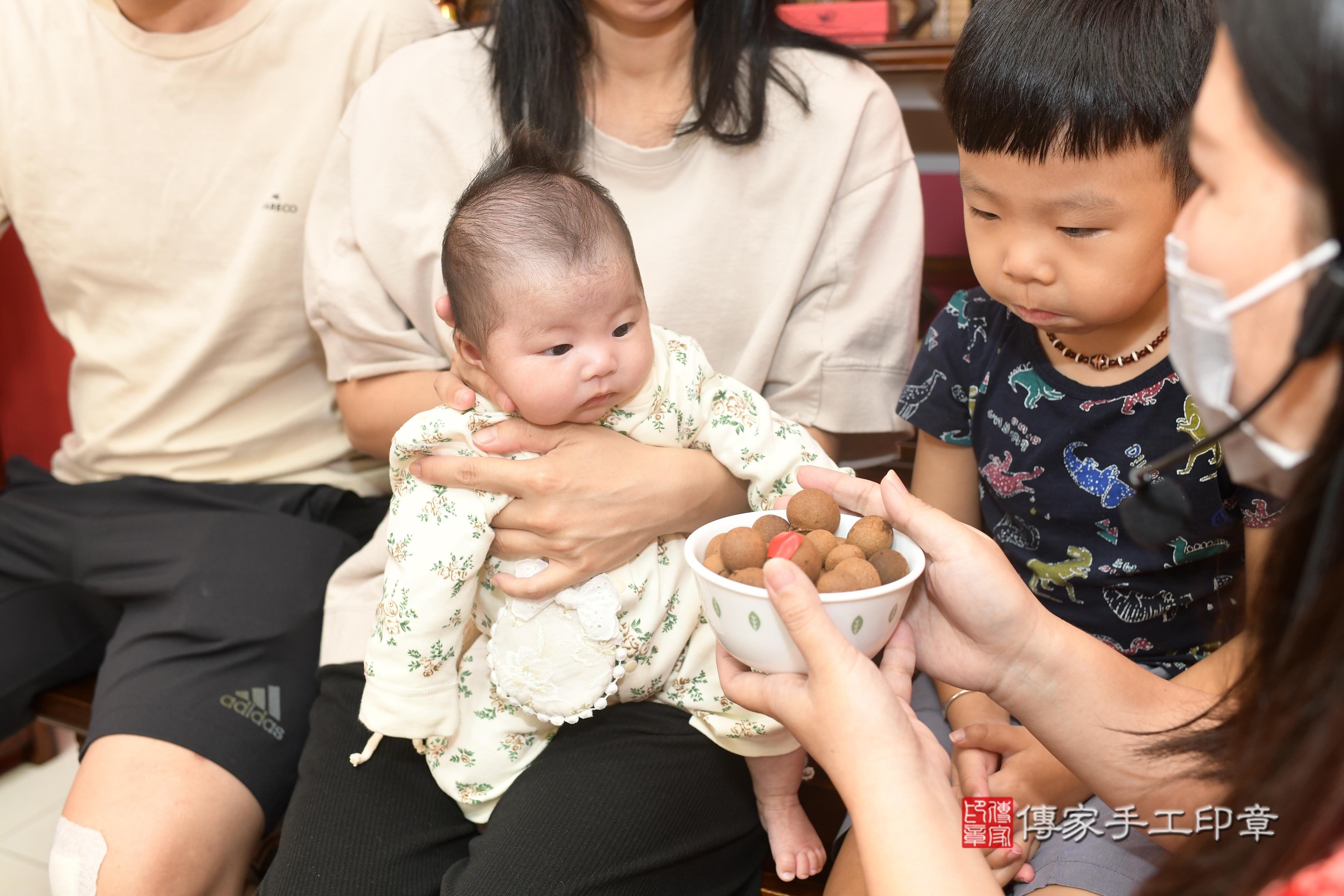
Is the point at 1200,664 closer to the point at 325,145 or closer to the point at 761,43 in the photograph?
the point at 761,43

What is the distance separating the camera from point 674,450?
Answer: 1.26 meters

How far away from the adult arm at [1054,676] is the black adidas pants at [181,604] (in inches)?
35.6

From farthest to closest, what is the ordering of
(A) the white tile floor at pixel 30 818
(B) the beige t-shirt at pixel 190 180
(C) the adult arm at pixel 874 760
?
(A) the white tile floor at pixel 30 818 < (B) the beige t-shirt at pixel 190 180 < (C) the adult arm at pixel 874 760

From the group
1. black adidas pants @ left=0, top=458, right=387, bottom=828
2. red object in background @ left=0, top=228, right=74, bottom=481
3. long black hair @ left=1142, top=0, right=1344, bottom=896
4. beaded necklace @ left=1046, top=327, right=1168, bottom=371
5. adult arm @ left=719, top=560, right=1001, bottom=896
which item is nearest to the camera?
long black hair @ left=1142, top=0, right=1344, bottom=896

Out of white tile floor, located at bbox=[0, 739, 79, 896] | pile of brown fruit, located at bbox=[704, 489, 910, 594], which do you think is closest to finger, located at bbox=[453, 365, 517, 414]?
pile of brown fruit, located at bbox=[704, 489, 910, 594]

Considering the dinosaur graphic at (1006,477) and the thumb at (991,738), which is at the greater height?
the dinosaur graphic at (1006,477)

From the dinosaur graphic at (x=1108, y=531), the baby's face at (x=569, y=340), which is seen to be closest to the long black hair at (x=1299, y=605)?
the dinosaur graphic at (x=1108, y=531)

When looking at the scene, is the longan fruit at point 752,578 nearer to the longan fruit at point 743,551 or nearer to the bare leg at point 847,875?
Answer: the longan fruit at point 743,551

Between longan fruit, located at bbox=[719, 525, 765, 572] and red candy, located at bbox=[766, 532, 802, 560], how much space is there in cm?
1

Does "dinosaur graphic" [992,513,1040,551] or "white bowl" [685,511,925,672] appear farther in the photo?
"dinosaur graphic" [992,513,1040,551]

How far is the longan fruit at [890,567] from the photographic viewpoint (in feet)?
3.02

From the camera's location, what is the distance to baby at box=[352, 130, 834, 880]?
109 centimetres

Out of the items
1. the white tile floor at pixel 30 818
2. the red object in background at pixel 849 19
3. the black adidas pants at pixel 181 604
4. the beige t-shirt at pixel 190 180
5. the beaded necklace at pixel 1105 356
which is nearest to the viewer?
the beaded necklace at pixel 1105 356

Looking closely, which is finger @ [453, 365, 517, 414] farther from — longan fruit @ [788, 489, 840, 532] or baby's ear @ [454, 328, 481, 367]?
longan fruit @ [788, 489, 840, 532]
